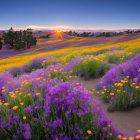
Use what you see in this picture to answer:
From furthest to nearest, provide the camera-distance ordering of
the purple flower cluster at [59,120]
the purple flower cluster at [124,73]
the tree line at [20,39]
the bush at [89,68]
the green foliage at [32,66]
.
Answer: the tree line at [20,39] → the green foliage at [32,66] → the bush at [89,68] → the purple flower cluster at [124,73] → the purple flower cluster at [59,120]

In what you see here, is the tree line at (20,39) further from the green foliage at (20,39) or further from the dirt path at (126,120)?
the dirt path at (126,120)

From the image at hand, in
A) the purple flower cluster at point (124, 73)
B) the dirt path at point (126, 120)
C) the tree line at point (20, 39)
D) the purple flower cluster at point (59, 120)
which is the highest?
the tree line at point (20, 39)

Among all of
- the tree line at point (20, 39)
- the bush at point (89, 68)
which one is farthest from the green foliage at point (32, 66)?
the tree line at point (20, 39)

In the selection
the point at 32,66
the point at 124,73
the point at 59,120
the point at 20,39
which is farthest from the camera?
the point at 20,39

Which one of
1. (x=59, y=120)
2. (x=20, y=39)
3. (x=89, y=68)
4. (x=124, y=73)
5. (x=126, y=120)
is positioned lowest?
(x=126, y=120)

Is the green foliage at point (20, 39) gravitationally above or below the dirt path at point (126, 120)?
above

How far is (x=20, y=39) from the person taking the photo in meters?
60.9

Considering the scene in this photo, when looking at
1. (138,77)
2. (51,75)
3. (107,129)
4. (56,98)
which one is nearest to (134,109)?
(138,77)

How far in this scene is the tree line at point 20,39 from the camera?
56.1 meters

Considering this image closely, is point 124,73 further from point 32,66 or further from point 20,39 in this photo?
point 20,39

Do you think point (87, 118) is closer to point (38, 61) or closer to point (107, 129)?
point (107, 129)

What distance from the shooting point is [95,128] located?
7.11 feet

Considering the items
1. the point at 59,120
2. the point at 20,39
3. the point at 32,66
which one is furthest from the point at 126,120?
the point at 20,39

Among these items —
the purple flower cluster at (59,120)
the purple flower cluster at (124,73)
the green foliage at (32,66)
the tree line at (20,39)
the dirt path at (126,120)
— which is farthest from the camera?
the tree line at (20,39)
